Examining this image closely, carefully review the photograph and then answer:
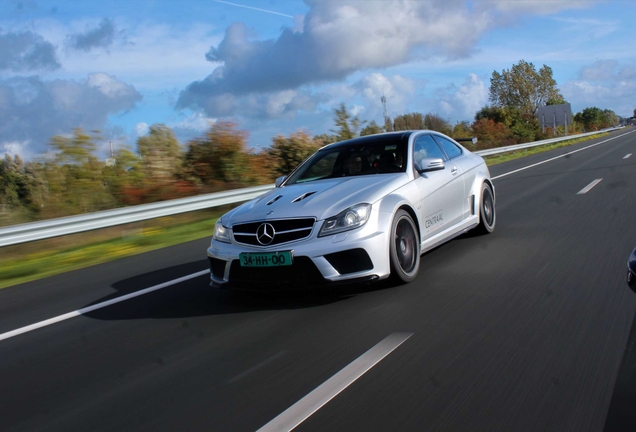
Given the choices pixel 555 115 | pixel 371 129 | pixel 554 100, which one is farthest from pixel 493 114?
pixel 371 129

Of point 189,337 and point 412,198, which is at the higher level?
point 412,198

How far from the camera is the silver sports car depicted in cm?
512

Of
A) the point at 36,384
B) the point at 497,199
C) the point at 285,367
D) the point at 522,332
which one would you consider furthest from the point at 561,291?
the point at 497,199

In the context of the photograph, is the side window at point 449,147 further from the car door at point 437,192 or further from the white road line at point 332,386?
the white road line at point 332,386

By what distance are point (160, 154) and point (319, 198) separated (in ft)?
34.0

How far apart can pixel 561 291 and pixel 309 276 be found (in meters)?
2.10

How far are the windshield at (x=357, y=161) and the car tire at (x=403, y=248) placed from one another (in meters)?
0.75

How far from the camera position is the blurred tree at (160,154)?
48.0 ft

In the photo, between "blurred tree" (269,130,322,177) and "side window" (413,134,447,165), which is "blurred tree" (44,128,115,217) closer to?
"blurred tree" (269,130,322,177)

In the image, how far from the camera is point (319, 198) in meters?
5.61

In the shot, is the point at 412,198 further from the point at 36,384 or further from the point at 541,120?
the point at 541,120

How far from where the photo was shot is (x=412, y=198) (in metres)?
6.05

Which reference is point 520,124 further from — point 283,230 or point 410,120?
point 283,230

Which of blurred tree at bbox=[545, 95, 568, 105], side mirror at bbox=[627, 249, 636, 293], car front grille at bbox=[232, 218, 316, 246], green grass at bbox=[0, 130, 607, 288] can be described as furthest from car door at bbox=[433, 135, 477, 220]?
blurred tree at bbox=[545, 95, 568, 105]
